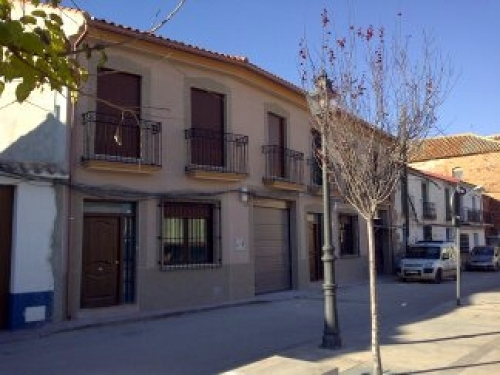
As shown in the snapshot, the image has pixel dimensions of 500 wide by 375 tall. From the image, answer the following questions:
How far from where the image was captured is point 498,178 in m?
44.6

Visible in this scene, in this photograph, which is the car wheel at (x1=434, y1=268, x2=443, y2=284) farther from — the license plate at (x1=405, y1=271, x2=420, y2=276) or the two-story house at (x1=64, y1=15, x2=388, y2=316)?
the two-story house at (x1=64, y1=15, x2=388, y2=316)

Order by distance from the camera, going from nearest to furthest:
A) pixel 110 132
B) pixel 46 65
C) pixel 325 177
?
pixel 46 65
pixel 325 177
pixel 110 132

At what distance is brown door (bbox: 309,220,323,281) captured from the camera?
1988 cm

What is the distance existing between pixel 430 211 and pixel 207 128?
20.9m

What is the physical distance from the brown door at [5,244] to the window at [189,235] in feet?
12.6

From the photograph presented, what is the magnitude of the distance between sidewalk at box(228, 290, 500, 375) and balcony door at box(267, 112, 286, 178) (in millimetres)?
7387

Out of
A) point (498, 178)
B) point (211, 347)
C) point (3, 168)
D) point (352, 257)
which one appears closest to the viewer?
point (211, 347)

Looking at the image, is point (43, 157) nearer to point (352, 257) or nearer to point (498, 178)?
point (352, 257)

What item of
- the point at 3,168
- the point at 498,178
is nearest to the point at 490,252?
the point at 498,178

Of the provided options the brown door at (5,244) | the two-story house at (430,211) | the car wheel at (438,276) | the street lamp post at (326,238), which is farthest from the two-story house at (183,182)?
the two-story house at (430,211)

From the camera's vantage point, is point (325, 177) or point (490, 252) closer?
point (325, 177)

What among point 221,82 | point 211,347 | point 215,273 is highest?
point 221,82

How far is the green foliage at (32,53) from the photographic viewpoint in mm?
2762

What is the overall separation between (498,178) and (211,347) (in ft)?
134
